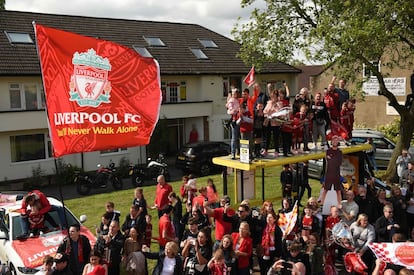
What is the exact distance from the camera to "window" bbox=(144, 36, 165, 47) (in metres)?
30.5

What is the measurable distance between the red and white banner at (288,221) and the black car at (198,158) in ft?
42.6

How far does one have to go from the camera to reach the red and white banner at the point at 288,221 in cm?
941

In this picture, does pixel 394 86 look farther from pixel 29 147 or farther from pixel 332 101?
pixel 29 147

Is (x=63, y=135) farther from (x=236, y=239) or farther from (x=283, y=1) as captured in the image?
(x=283, y=1)

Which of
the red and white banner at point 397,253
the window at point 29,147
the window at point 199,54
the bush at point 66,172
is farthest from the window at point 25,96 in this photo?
the red and white banner at point 397,253

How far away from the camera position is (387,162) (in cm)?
2164

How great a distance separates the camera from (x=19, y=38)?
25.3 metres

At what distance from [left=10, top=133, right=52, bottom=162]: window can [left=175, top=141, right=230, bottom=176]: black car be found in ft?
22.1

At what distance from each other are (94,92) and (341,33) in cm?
1073

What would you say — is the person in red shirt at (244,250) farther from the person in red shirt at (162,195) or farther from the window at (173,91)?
the window at (173,91)

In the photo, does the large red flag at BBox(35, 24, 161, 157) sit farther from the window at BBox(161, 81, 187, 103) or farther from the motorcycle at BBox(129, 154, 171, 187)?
the window at BBox(161, 81, 187, 103)

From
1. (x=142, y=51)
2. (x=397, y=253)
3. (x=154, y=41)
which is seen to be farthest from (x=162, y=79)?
(x=397, y=253)

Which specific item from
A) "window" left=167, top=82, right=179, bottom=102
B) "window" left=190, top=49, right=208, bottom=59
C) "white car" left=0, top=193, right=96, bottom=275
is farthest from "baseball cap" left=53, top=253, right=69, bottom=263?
"window" left=190, top=49, right=208, bottom=59

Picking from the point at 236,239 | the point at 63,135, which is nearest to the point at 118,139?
the point at 63,135
